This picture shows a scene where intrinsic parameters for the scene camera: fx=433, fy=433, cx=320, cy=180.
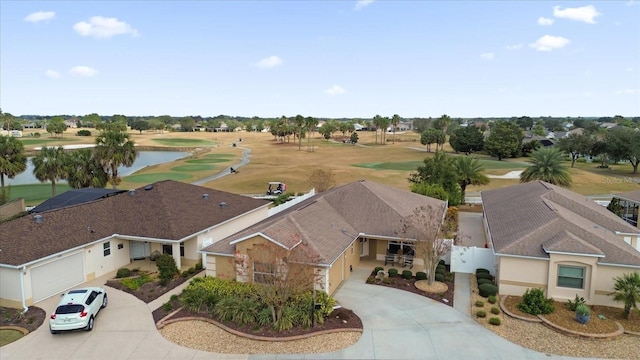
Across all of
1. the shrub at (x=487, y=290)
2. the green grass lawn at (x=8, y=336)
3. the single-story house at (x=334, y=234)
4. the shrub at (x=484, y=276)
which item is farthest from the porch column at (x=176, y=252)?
the shrub at (x=484, y=276)

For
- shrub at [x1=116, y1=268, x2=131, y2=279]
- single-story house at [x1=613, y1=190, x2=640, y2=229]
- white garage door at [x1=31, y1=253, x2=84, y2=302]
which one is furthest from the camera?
single-story house at [x1=613, y1=190, x2=640, y2=229]

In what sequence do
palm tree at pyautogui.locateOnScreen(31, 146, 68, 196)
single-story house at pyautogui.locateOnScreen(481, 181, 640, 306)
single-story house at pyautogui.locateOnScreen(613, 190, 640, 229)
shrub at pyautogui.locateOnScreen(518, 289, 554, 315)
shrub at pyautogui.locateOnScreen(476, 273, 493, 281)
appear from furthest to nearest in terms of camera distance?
palm tree at pyautogui.locateOnScreen(31, 146, 68, 196), single-story house at pyautogui.locateOnScreen(613, 190, 640, 229), shrub at pyautogui.locateOnScreen(476, 273, 493, 281), single-story house at pyautogui.locateOnScreen(481, 181, 640, 306), shrub at pyautogui.locateOnScreen(518, 289, 554, 315)

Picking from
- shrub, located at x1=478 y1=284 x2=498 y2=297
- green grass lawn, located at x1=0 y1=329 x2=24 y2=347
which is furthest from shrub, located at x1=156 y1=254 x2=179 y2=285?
shrub, located at x1=478 y1=284 x2=498 y2=297

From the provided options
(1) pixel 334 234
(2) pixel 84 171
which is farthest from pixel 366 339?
(2) pixel 84 171

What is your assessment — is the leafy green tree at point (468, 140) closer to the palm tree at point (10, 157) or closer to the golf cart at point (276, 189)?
the golf cart at point (276, 189)

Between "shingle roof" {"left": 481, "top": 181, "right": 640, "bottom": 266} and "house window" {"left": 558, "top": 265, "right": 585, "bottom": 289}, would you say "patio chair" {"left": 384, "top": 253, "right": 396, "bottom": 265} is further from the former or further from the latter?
"house window" {"left": 558, "top": 265, "right": 585, "bottom": 289}
